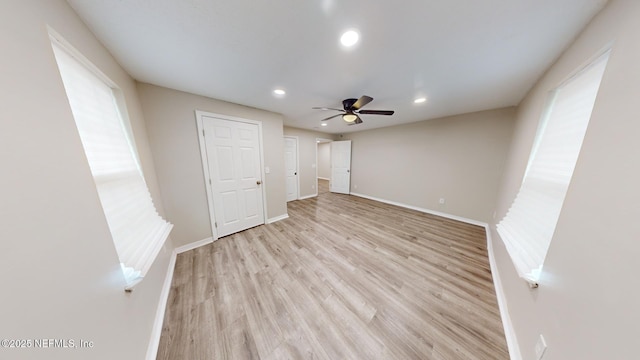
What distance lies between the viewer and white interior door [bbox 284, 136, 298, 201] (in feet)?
14.2

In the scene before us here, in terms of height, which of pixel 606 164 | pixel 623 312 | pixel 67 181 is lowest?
pixel 623 312

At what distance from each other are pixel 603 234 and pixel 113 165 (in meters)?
2.85

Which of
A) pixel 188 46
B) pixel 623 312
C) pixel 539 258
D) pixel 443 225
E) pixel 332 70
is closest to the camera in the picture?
pixel 623 312

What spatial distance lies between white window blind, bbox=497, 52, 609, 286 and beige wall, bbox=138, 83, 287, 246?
3.45 metres

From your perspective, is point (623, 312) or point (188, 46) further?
point (188, 46)

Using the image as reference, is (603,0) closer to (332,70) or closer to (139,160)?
(332,70)

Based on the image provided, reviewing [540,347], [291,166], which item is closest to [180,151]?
[291,166]

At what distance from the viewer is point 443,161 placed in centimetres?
347

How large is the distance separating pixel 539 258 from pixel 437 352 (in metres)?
0.97

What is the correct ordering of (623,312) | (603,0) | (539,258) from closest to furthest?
(623,312) → (603,0) → (539,258)

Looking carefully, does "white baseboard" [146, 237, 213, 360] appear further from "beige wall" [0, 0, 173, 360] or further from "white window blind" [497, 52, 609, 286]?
"white window blind" [497, 52, 609, 286]

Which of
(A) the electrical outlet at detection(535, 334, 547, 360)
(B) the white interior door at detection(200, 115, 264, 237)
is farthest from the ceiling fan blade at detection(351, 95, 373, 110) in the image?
(A) the electrical outlet at detection(535, 334, 547, 360)

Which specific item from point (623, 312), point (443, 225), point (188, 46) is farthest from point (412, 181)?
point (188, 46)

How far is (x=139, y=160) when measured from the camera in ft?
5.43
